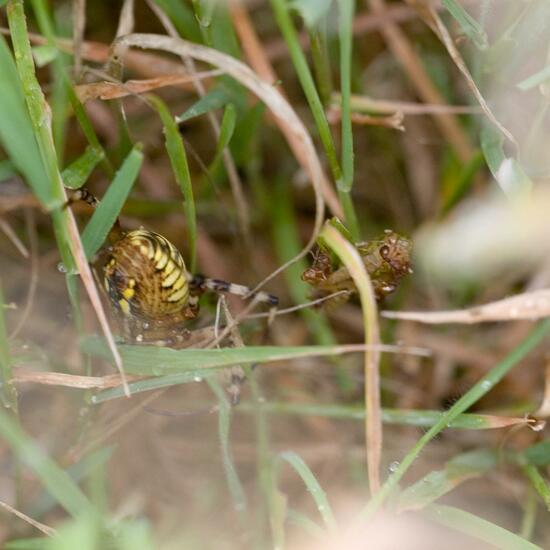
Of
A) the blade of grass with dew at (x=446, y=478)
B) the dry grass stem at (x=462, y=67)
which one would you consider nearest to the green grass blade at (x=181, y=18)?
the dry grass stem at (x=462, y=67)

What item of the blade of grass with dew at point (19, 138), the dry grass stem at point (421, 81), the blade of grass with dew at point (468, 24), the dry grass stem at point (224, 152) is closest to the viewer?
the blade of grass with dew at point (19, 138)

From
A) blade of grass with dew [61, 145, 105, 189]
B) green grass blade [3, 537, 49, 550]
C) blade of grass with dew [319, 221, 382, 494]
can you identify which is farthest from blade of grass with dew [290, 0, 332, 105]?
green grass blade [3, 537, 49, 550]

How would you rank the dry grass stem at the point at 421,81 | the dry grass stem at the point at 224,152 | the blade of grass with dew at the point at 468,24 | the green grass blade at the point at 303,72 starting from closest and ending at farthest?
1. the green grass blade at the point at 303,72
2. the blade of grass with dew at the point at 468,24
3. the dry grass stem at the point at 224,152
4. the dry grass stem at the point at 421,81

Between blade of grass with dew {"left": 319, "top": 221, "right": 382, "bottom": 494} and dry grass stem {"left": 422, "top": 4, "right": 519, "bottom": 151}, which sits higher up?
dry grass stem {"left": 422, "top": 4, "right": 519, "bottom": 151}

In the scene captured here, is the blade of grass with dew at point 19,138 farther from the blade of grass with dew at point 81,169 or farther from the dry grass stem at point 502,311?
the dry grass stem at point 502,311

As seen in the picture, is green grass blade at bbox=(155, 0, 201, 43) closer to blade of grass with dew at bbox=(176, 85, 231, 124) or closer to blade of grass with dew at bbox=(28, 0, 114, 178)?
blade of grass with dew at bbox=(176, 85, 231, 124)

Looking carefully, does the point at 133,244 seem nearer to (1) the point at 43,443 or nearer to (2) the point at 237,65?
(2) the point at 237,65

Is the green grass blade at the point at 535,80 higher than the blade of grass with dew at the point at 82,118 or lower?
higher

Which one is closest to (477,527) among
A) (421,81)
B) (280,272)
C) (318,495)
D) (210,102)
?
(318,495)
